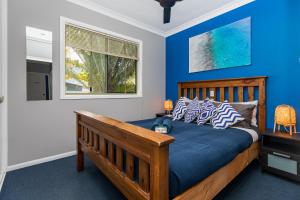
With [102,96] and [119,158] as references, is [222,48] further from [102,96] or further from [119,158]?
[119,158]

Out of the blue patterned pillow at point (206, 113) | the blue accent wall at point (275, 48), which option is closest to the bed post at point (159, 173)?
the blue patterned pillow at point (206, 113)

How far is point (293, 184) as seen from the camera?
1.82 meters

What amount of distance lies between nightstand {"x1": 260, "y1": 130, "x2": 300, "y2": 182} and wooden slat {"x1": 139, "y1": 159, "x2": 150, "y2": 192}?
182 cm

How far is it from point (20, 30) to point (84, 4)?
109 cm

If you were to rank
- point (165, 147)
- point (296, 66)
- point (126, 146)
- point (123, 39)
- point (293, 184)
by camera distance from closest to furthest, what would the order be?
1. point (165, 147)
2. point (126, 146)
3. point (293, 184)
4. point (296, 66)
5. point (123, 39)

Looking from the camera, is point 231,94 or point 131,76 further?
point 131,76

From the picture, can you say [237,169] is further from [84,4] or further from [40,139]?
[84,4]

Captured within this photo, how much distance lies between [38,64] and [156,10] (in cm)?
223

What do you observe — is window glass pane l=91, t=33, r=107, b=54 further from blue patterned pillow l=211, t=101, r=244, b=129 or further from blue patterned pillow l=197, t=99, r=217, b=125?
blue patterned pillow l=211, t=101, r=244, b=129

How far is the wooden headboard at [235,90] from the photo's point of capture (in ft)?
7.75

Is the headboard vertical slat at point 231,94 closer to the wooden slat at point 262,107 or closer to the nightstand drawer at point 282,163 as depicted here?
the wooden slat at point 262,107

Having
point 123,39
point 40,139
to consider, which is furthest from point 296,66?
point 40,139

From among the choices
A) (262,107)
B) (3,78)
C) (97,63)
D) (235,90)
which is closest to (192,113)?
(235,90)

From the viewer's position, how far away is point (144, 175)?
1.01 m
